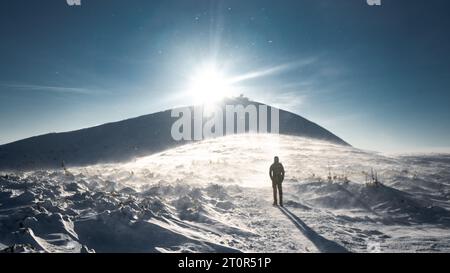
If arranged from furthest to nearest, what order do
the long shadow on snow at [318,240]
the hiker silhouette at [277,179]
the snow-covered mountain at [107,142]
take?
1. the snow-covered mountain at [107,142]
2. the hiker silhouette at [277,179]
3. the long shadow on snow at [318,240]

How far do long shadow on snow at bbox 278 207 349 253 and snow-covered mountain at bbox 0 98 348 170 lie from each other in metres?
32.6

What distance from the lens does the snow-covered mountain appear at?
41.9 metres

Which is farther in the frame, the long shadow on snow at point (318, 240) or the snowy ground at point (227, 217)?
the long shadow on snow at point (318, 240)

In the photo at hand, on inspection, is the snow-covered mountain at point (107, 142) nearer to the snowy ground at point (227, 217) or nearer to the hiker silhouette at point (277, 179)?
the snowy ground at point (227, 217)

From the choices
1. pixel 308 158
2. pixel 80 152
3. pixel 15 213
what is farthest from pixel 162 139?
pixel 15 213

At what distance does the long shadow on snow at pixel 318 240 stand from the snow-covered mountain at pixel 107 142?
32624 millimetres

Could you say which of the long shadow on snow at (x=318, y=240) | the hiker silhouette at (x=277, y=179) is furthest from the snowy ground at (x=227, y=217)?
the hiker silhouette at (x=277, y=179)

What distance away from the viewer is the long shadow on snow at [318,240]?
7402 millimetres

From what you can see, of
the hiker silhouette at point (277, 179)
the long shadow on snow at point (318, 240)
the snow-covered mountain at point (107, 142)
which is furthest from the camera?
the snow-covered mountain at point (107, 142)

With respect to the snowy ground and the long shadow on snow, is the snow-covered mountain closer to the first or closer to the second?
the snowy ground

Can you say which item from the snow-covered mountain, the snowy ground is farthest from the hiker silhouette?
the snow-covered mountain

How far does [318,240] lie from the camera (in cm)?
811

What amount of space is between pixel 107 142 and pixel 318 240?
47.2 metres

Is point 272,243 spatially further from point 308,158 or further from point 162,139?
point 162,139
